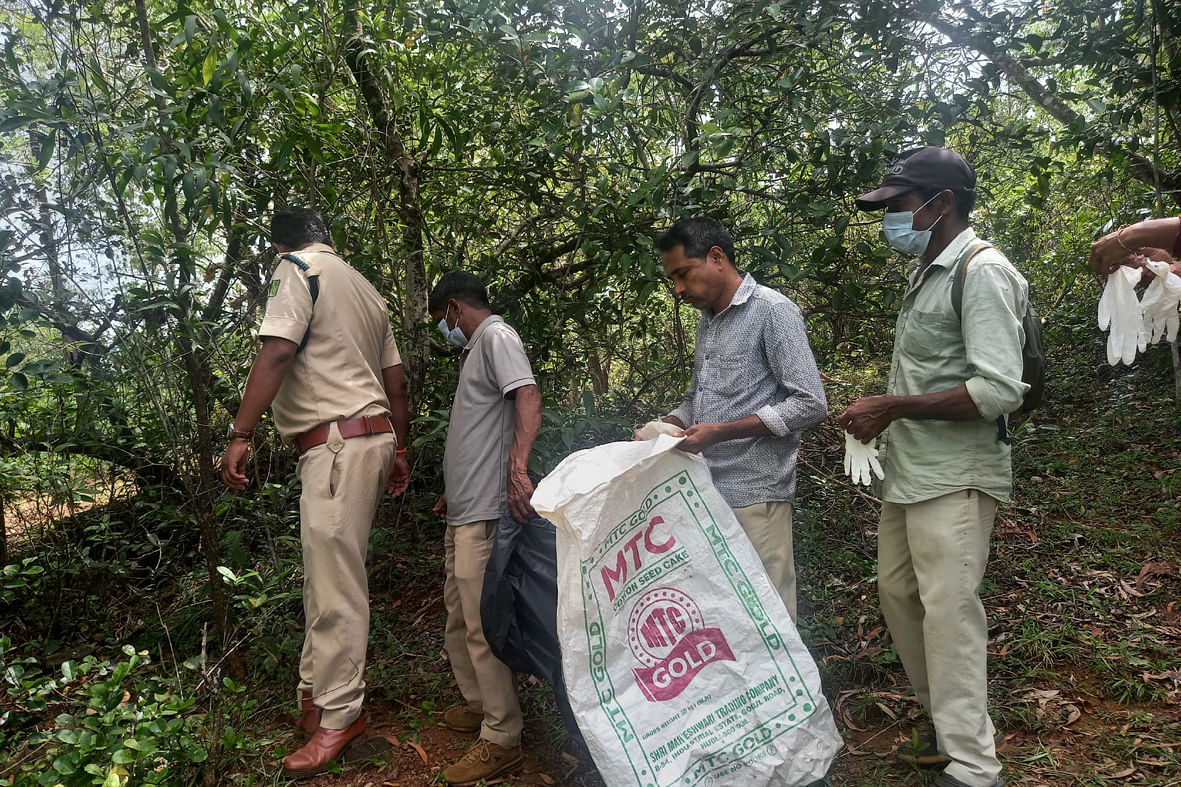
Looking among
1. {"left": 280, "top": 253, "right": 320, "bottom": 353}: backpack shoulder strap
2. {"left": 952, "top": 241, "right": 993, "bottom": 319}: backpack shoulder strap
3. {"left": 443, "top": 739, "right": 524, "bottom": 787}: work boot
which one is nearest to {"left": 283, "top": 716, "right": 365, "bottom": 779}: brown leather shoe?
{"left": 443, "top": 739, "right": 524, "bottom": 787}: work boot

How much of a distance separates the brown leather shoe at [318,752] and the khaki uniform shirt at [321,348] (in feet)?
3.56

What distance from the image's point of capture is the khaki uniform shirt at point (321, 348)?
2.64m

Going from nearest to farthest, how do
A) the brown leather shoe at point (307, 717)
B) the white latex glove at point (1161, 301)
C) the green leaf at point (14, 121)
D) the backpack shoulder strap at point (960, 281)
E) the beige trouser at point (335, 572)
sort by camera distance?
the white latex glove at point (1161, 301)
the backpack shoulder strap at point (960, 281)
the green leaf at point (14, 121)
the beige trouser at point (335, 572)
the brown leather shoe at point (307, 717)

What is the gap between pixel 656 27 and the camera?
3.49m

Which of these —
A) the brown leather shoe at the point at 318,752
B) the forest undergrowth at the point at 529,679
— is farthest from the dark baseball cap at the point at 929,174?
the brown leather shoe at the point at 318,752

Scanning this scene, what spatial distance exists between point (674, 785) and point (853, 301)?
2398 millimetres

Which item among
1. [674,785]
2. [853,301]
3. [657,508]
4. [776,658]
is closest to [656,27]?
[853,301]

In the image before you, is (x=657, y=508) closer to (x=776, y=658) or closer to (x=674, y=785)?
(x=776, y=658)

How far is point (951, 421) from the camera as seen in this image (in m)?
2.06

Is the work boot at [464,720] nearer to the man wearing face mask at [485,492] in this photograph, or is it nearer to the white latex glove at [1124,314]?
the man wearing face mask at [485,492]

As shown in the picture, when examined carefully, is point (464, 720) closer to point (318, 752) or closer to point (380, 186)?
point (318, 752)

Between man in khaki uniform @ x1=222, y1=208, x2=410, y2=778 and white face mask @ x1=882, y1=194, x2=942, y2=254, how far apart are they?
6.21 feet

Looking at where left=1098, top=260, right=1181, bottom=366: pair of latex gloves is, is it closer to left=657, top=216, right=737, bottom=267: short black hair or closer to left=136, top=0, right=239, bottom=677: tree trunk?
left=657, top=216, right=737, bottom=267: short black hair

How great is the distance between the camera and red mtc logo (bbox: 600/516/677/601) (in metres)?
2.11
